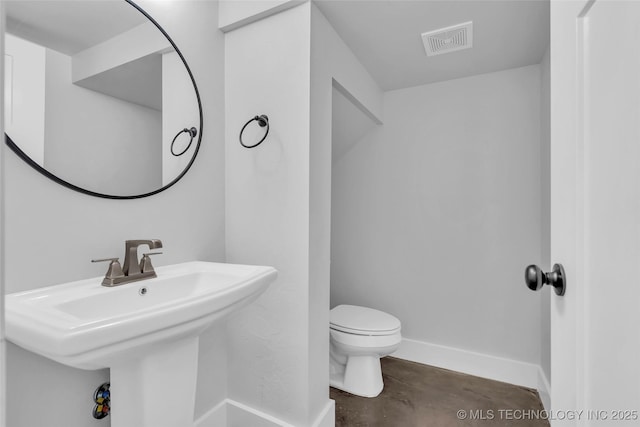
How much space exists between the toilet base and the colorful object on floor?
49.5 inches

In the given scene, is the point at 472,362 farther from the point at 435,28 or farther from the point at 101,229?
the point at 101,229

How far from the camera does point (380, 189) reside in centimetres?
239

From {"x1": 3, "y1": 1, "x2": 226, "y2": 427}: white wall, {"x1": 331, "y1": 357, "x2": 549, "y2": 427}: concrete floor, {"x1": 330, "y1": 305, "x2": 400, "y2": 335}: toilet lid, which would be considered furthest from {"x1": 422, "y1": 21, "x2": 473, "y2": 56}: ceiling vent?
{"x1": 331, "y1": 357, "x2": 549, "y2": 427}: concrete floor

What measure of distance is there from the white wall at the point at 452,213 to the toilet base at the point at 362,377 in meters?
0.57

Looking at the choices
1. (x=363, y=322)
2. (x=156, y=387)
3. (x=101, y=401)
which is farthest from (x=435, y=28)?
(x=101, y=401)

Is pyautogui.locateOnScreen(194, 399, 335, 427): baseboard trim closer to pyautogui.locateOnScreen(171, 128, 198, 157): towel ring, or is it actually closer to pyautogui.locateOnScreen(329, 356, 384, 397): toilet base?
pyautogui.locateOnScreen(329, 356, 384, 397): toilet base

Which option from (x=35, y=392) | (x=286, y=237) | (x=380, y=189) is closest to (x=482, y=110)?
(x=380, y=189)

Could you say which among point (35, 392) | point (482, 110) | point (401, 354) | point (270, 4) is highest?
point (270, 4)

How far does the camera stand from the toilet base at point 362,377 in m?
1.82

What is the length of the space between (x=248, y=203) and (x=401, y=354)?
1696 millimetres

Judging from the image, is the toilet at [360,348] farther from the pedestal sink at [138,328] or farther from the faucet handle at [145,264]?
the faucet handle at [145,264]

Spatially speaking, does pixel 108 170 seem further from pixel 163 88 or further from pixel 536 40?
pixel 536 40

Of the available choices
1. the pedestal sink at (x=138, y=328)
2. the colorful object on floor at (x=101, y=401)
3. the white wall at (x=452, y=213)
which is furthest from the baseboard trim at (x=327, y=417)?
the white wall at (x=452, y=213)

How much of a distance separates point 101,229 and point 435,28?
1.79 m
